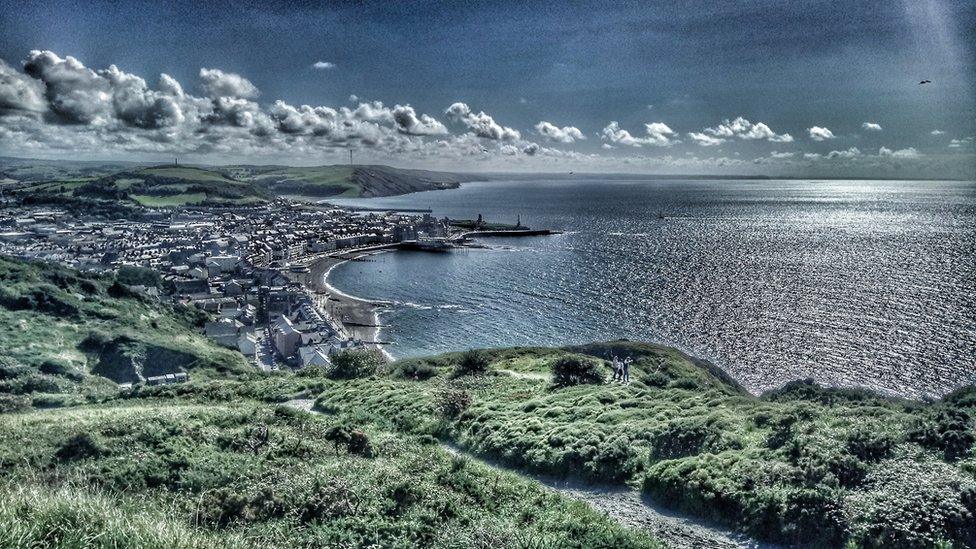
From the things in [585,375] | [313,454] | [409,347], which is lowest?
[409,347]

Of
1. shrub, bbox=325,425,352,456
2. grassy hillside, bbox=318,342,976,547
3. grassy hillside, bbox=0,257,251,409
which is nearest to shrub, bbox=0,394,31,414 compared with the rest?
grassy hillside, bbox=0,257,251,409

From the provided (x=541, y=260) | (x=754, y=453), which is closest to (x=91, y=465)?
(x=754, y=453)

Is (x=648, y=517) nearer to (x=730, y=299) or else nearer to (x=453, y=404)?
(x=453, y=404)

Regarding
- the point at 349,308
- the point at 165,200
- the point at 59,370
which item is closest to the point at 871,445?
A: the point at 59,370

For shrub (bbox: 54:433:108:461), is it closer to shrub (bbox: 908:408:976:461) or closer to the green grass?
shrub (bbox: 908:408:976:461)

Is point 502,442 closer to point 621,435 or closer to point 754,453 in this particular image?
point 621,435

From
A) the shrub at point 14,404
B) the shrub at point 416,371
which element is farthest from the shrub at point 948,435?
the shrub at point 14,404
